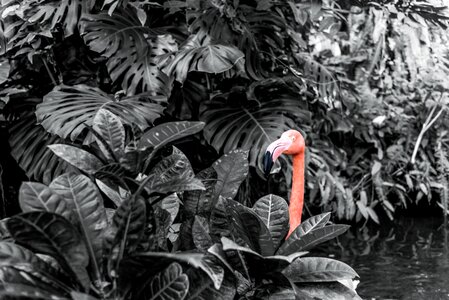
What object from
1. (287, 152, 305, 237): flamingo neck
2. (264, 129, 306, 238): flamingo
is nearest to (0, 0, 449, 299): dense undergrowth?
(264, 129, 306, 238): flamingo

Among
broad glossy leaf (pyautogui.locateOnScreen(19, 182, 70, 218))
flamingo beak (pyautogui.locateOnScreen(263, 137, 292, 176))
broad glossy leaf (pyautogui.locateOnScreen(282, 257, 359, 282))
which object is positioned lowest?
flamingo beak (pyautogui.locateOnScreen(263, 137, 292, 176))

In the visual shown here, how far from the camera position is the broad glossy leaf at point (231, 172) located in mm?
1974

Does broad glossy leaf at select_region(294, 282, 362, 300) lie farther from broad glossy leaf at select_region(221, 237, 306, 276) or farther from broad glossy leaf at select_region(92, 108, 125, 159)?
broad glossy leaf at select_region(92, 108, 125, 159)

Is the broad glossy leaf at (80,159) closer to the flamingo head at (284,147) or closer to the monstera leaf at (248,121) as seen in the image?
the flamingo head at (284,147)

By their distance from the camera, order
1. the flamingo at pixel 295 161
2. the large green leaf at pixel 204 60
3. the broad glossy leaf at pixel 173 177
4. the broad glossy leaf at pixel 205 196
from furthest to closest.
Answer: the large green leaf at pixel 204 60 < the flamingo at pixel 295 161 < the broad glossy leaf at pixel 205 196 < the broad glossy leaf at pixel 173 177

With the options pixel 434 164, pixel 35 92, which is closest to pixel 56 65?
pixel 35 92

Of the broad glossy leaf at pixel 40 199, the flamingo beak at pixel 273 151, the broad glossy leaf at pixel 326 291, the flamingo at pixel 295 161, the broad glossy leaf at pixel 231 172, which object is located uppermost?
the broad glossy leaf at pixel 40 199

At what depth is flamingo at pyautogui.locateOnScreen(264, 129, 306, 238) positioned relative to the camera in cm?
296

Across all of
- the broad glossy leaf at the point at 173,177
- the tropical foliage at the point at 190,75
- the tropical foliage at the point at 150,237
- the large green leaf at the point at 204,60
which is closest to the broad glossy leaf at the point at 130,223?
the tropical foliage at the point at 150,237

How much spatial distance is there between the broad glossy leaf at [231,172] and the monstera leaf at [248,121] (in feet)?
7.26

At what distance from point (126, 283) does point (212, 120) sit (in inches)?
120

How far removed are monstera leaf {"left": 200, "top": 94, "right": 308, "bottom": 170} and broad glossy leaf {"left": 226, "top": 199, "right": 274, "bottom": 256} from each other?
2453 millimetres

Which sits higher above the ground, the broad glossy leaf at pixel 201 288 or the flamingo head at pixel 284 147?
the broad glossy leaf at pixel 201 288

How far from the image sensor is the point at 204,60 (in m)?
3.90
